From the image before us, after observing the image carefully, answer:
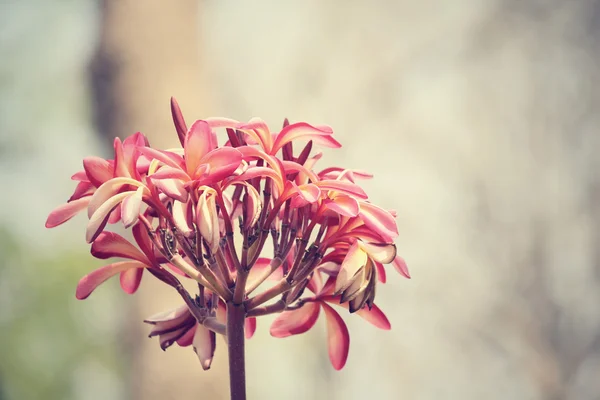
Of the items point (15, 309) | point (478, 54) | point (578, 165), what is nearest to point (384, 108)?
point (478, 54)

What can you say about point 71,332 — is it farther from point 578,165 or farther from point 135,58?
point 578,165

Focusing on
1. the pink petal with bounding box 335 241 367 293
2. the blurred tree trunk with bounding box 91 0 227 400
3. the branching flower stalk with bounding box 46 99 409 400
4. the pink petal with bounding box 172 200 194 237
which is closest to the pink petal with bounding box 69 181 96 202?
the branching flower stalk with bounding box 46 99 409 400

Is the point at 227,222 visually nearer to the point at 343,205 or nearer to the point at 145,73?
the point at 343,205

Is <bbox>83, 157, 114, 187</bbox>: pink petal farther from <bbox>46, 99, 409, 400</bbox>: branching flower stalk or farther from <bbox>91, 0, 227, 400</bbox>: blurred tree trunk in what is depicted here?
<bbox>91, 0, 227, 400</bbox>: blurred tree trunk

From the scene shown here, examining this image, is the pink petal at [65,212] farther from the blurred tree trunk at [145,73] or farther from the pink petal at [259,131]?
the blurred tree trunk at [145,73]

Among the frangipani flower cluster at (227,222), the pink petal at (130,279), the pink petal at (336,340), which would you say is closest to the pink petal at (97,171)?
the frangipani flower cluster at (227,222)

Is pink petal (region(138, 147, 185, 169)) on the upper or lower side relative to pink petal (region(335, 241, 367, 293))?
upper

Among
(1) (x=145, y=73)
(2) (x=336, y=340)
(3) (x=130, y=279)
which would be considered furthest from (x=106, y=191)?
(1) (x=145, y=73)
